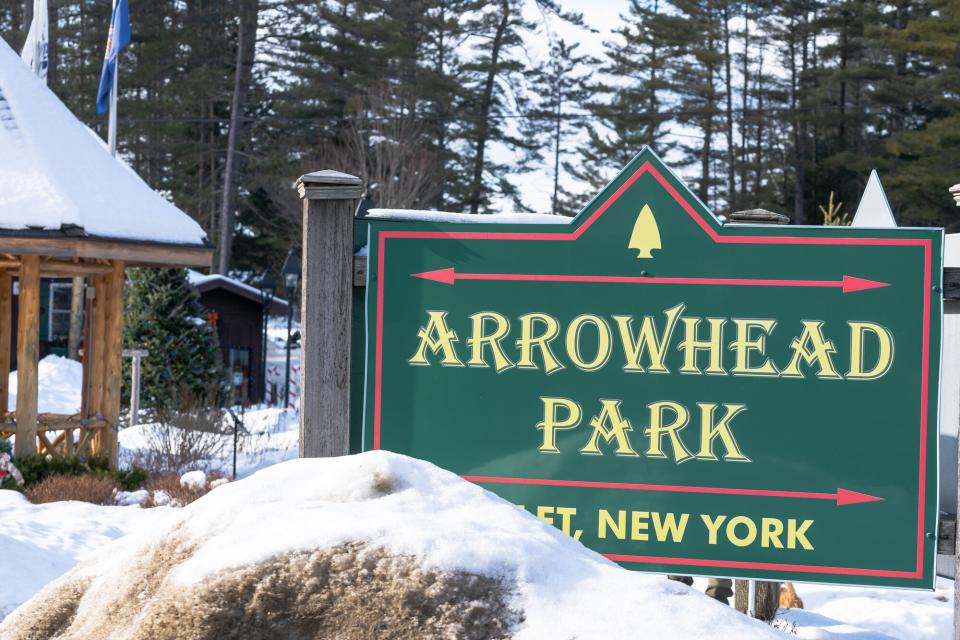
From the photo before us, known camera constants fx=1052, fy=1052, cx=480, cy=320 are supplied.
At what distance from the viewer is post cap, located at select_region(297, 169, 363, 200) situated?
163 inches

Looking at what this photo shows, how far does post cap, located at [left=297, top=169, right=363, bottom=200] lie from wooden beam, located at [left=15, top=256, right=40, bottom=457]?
710 cm

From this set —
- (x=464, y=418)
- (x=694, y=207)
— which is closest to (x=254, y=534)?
(x=464, y=418)

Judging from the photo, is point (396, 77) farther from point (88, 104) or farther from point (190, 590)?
point (190, 590)

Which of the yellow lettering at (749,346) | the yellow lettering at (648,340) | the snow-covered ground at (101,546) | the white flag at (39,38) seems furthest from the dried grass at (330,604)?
the white flag at (39,38)

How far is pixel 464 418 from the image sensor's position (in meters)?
4.02

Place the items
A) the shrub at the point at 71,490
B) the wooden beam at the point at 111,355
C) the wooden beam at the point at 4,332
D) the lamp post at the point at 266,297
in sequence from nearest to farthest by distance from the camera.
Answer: the shrub at the point at 71,490, the wooden beam at the point at 111,355, the wooden beam at the point at 4,332, the lamp post at the point at 266,297

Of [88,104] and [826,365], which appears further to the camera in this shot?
[88,104]

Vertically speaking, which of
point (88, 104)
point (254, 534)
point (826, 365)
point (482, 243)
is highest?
point (88, 104)

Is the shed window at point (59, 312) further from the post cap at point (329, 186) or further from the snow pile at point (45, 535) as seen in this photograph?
the post cap at point (329, 186)

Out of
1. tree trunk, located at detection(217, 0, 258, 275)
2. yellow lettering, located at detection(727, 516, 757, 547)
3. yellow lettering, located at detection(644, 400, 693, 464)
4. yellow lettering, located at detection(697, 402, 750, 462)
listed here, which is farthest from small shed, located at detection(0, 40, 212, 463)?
tree trunk, located at detection(217, 0, 258, 275)

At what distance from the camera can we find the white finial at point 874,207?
7.07 metres

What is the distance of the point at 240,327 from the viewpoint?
1049 inches

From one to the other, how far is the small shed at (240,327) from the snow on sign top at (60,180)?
46.1 ft

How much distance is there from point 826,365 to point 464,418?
1354 millimetres
